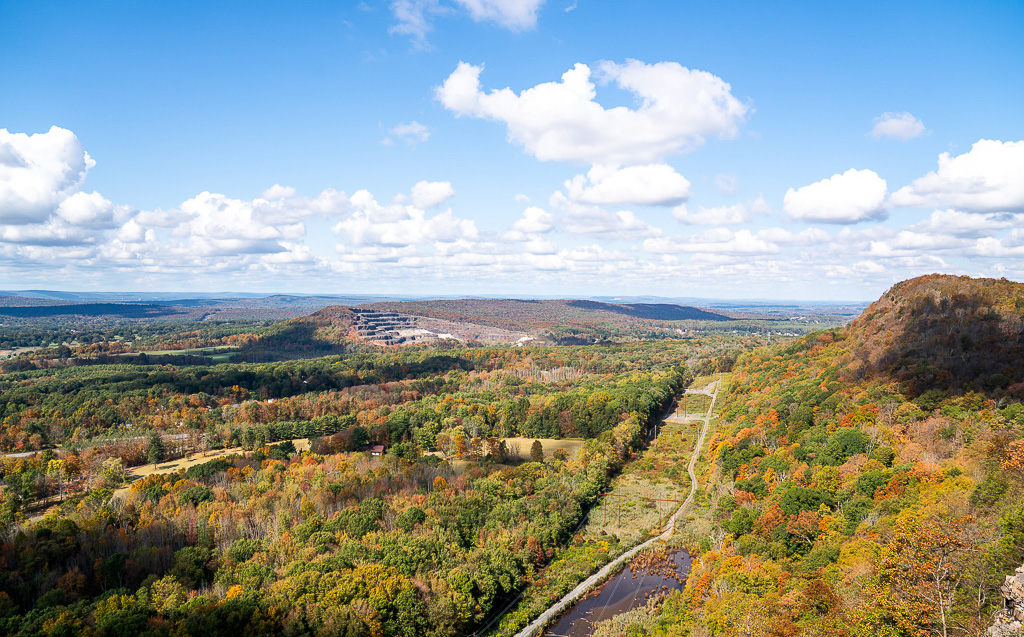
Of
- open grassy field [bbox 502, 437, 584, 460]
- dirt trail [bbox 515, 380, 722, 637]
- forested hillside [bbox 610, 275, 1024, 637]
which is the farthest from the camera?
open grassy field [bbox 502, 437, 584, 460]

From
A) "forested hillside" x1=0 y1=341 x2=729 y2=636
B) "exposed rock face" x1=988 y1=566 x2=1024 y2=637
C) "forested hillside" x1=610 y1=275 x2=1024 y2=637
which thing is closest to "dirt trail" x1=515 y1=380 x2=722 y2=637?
"forested hillside" x1=0 y1=341 x2=729 y2=636

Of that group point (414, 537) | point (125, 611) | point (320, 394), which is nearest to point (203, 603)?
point (125, 611)

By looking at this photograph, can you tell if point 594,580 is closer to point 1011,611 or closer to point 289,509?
point 289,509

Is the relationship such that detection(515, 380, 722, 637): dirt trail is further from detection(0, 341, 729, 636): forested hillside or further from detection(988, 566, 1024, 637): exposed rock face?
detection(988, 566, 1024, 637): exposed rock face

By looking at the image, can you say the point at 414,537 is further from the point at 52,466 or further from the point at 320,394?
the point at 320,394

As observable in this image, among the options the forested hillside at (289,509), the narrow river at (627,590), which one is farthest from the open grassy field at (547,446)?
the narrow river at (627,590)

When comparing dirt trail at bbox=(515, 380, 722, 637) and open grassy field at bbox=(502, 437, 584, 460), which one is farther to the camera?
open grassy field at bbox=(502, 437, 584, 460)

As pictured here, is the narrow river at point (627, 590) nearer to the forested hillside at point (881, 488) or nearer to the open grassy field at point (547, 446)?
the forested hillside at point (881, 488)
